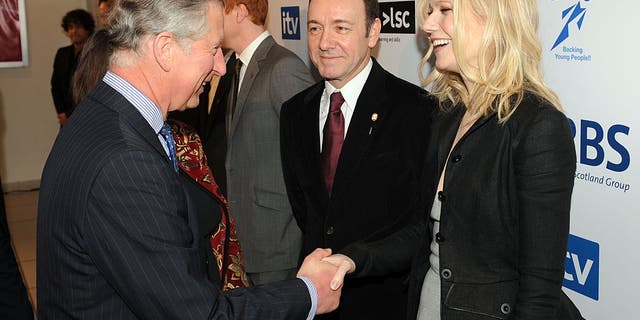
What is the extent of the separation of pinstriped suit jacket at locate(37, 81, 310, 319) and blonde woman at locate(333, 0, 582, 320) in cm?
70

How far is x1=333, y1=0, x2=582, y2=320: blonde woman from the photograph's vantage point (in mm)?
1895

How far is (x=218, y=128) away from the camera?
405 cm

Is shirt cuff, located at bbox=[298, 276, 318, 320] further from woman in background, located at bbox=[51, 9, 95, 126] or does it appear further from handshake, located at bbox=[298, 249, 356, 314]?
woman in background, located at bbox=[51, 9, 95, 126]

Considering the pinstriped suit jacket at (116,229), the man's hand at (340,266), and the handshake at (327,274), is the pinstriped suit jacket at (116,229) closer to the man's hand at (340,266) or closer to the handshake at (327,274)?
the handshake at (327,274)

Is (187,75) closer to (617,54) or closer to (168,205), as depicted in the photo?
(168,205)

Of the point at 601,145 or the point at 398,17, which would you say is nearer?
the point at 601,145

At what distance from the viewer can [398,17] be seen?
3508mm

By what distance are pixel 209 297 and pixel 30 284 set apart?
459 cm

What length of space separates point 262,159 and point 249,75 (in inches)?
19.4

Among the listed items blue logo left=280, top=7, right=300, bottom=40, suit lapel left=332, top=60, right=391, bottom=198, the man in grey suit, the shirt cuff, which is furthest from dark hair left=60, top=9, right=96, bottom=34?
the shirt cuff

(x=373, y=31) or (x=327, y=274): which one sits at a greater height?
(x=373, y=31)

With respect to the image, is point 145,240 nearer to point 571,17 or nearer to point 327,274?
point 327,274

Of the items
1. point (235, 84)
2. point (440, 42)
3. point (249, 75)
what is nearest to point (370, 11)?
point (440, 42)

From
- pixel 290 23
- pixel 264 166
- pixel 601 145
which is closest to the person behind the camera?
pixel 601 145
